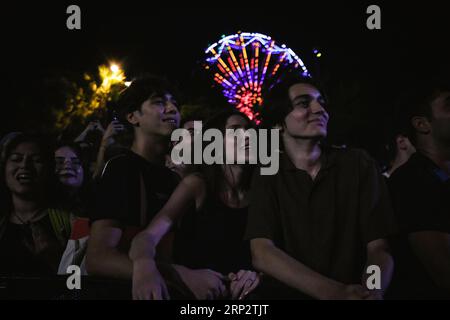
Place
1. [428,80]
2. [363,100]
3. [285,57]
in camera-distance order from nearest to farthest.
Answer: [428,80] → [285,57] → [363,100]

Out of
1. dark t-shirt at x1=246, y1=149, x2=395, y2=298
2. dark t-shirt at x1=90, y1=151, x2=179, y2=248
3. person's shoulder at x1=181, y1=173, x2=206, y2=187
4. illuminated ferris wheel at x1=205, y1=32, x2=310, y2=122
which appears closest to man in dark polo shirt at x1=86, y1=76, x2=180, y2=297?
dark t-shirt at x1=90, y1=151, x2=179, y2=248

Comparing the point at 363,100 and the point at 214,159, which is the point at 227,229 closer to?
the point at 214,159

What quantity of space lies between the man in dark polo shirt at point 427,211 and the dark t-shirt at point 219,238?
85cm

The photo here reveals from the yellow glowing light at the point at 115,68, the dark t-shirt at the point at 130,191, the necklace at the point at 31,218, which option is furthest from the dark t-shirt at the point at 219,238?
the yellow glowing light at the point at 115,68

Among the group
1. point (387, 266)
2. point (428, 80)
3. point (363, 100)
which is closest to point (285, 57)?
point (363, 100)

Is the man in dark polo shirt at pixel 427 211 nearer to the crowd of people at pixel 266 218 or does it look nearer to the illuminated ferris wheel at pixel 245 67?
the crowd of people at pixel 266 218

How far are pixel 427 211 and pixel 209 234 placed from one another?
120 centimetres

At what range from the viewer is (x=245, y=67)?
13.9 metres

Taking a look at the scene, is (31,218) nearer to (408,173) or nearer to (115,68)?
(408,173)

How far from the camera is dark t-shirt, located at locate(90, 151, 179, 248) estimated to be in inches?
128

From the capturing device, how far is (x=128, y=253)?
123 inches

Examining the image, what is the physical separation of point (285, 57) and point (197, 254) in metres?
11.8

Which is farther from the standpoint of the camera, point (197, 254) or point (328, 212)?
point (197, 254)

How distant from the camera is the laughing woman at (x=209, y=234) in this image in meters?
2.85
